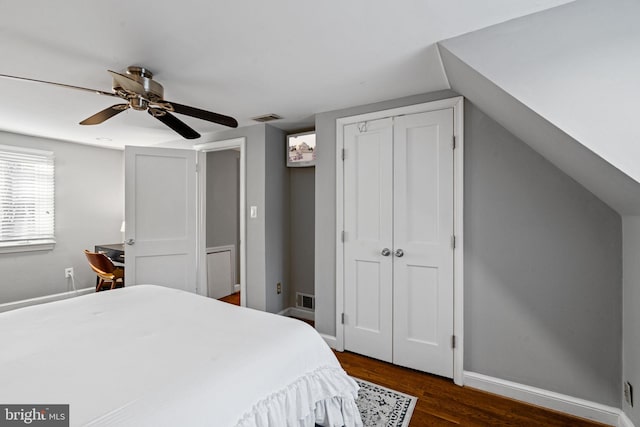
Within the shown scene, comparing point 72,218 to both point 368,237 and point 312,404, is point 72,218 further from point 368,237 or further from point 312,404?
point 312,404

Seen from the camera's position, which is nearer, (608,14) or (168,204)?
(608,14)

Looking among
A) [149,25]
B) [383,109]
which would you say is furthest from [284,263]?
[149,25]

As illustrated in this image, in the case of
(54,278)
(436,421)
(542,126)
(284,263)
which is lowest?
(436,421)

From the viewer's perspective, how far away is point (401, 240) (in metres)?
2.40

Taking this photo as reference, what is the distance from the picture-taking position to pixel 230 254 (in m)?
4.57

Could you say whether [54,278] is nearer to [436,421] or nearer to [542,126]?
[436,421]

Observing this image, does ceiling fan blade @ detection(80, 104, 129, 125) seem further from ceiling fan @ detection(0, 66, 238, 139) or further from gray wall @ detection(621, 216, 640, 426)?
gray wall @ detection(621, 216, 640, 426)

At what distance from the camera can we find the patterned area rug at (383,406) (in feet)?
5.73

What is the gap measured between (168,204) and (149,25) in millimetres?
2422

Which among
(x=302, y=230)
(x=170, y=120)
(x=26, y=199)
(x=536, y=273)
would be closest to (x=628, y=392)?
(x=536, y=273)

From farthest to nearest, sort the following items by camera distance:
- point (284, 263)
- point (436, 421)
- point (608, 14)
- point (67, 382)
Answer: point (284, 263) < point (436, 421) < point (608, 14) < point (67, 382)

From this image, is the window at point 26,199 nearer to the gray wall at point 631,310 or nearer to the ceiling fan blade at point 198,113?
the ceiling fan blade at point 198,113

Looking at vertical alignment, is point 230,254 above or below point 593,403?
above

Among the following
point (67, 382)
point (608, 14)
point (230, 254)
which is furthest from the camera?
point (230, 254)
